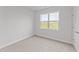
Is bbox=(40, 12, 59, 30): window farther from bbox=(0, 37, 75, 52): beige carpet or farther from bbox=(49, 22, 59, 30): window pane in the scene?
bbox=(0, 37, 75, 52): beige carpet

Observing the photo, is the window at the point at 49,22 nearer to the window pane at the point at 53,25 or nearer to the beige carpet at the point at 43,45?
the window pane at the point at 53,25

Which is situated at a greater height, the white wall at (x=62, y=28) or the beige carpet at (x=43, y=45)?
the white wall at (x=62, y=28)

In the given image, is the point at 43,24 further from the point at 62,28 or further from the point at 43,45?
the point at 43,45

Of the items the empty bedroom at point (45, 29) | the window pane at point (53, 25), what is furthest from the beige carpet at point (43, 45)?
the window pane at point (53, 25)

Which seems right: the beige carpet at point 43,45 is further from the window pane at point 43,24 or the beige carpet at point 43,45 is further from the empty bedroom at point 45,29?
the window pane at point 43,24

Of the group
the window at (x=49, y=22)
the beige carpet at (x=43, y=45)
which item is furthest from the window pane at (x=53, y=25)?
the beige carpet at (x=43, y=45)

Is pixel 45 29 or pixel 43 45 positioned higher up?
pixel 45 29

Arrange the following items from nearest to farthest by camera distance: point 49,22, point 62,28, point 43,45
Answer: point 49,22 → point 62,28 → point 43,45

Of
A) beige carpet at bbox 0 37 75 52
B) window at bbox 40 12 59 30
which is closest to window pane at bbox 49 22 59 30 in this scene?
window at bbox 40 12 59 30

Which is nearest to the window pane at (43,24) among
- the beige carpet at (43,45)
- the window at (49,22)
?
the window at (49,22)

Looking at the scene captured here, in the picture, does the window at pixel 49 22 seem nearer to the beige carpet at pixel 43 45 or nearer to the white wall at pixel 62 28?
the white wall at pixel 62 28

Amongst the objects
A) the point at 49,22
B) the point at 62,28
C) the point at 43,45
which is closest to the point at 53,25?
the point at 49,22
